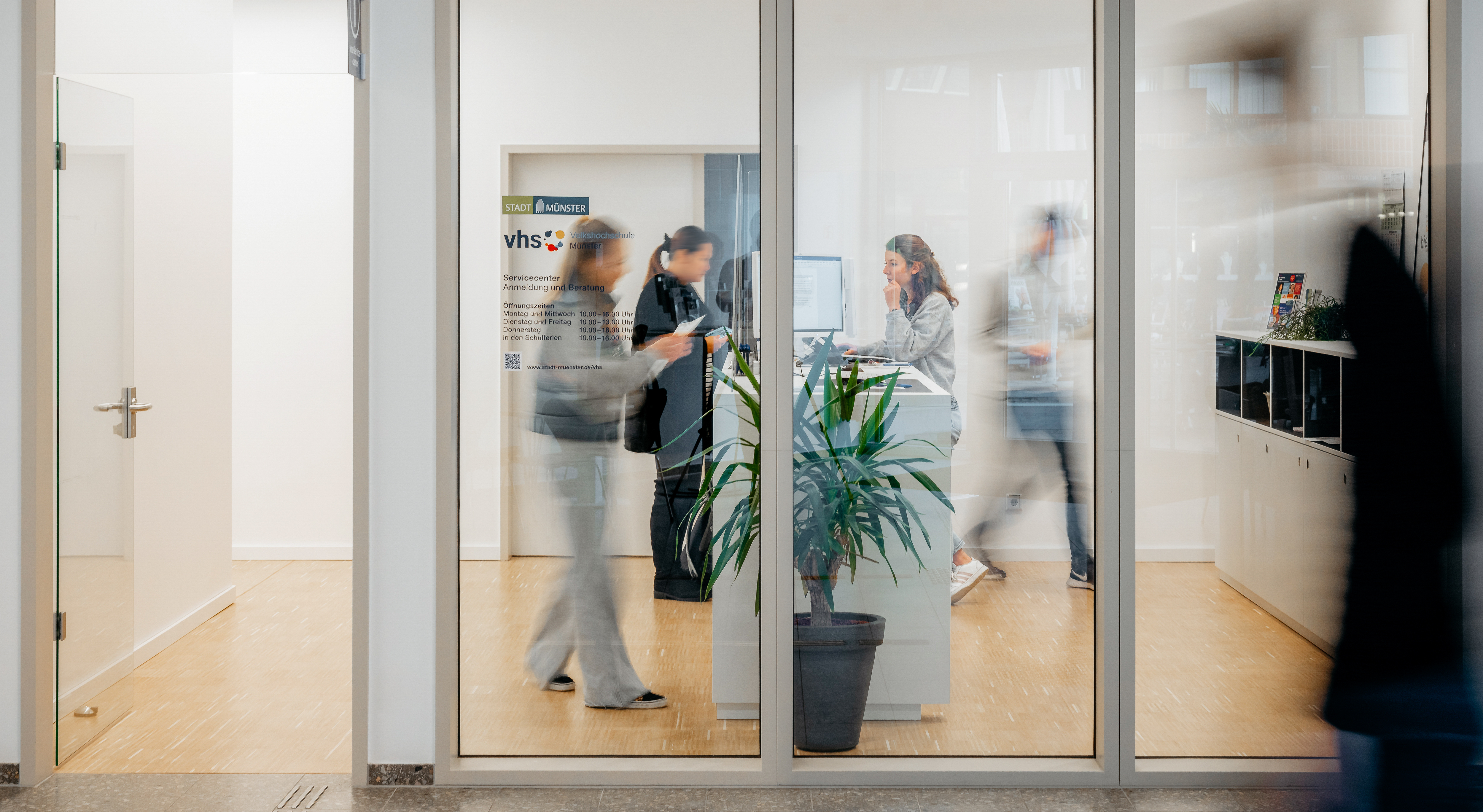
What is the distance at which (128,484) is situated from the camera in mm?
3658

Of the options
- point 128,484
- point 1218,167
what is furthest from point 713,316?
point 128,484

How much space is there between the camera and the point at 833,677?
3.11 metres

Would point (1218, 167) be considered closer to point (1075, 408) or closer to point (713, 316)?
point (1075, 408)

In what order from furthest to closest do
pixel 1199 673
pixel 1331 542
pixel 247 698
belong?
pixel 247 698
pixel 1199 673
pixel 1331 542

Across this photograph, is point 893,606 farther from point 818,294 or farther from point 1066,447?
point 818,294

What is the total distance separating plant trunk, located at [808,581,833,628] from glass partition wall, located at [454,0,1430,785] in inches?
0.8

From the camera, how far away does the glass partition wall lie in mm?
2990

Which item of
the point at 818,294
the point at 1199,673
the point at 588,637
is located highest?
the point at 818,294

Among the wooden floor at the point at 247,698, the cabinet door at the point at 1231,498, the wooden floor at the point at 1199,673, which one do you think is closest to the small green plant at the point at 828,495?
the wooden floor at the point at 1199,673

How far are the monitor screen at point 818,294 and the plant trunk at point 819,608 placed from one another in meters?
0.80

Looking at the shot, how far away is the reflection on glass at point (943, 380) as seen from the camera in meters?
2.99

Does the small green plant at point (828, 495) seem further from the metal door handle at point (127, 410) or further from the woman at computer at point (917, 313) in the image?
the metal door handle at point (127, 410)

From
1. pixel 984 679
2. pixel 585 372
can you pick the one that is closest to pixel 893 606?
pixel 984 679

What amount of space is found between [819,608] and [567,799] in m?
0.95
